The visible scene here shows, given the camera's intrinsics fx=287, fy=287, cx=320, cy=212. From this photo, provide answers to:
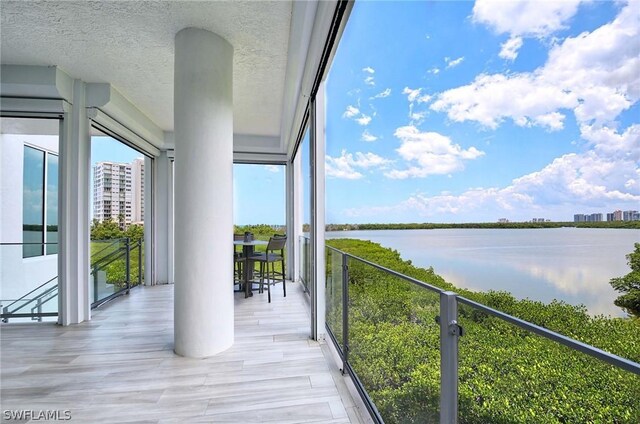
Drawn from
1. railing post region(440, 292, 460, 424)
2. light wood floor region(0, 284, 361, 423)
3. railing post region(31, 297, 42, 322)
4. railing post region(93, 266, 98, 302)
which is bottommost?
light wood floor region(0, 284, 361, 423)

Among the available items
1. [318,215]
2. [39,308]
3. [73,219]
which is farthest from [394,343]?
[39,308]

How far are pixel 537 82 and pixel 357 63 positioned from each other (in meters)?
2.68

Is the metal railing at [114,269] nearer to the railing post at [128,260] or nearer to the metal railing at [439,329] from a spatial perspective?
the railing post at [128,260]

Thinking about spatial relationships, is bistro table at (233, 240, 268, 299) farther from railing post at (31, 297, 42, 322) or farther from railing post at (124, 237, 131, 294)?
railing post at (31, 297, 42, 322)

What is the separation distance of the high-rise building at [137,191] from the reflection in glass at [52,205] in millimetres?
1239

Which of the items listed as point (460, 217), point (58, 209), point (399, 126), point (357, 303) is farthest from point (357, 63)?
point (58, 209)

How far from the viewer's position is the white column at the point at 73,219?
330 centimetres

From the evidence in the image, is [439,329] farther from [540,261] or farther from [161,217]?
[161,217]

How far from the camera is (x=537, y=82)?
1.26m

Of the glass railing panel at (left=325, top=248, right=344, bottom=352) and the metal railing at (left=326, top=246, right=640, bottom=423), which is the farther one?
the glass railing panel at (left=325, top=248, right=344, bottom=352)

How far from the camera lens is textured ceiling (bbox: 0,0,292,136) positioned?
2195 millimetres

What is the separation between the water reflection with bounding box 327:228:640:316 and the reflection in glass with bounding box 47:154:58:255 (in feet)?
14.0

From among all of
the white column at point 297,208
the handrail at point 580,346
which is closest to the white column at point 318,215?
the handrail at point 580,346

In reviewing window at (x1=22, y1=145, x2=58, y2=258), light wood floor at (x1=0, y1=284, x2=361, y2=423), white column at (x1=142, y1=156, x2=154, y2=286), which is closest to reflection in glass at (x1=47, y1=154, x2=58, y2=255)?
window at (x1=22, y1=145, x2=58, y2=258)
